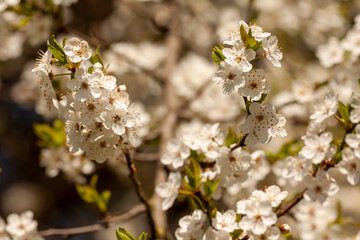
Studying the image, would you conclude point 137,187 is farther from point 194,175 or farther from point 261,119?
point 261,119

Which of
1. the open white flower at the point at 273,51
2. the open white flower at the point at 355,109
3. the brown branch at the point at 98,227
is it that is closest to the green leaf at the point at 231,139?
the open white flower at the point at 273,51

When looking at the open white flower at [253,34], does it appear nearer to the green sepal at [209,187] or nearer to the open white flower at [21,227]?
the green sepal at [209,187]

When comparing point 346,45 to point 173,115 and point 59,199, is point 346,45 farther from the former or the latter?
point 59,199

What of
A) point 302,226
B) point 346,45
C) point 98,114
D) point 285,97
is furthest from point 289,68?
point 98,114

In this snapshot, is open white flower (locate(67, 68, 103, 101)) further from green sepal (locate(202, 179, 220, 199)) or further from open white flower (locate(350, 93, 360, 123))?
open white flower (locate(350, 93, 360, 123))

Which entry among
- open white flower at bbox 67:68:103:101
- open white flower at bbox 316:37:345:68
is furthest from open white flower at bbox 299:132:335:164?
open white flower at bbox 316:37:345:68
